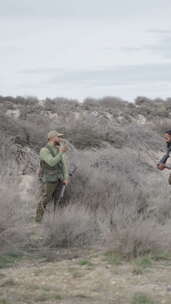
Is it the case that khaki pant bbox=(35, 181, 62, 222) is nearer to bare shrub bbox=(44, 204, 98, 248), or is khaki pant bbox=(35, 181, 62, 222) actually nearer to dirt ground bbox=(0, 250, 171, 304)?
bare shrub bbox=(44, 204, 98, 248)

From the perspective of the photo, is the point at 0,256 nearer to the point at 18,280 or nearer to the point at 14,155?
the point at 18,280

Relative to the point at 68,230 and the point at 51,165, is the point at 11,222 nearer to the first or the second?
the point at 68,230

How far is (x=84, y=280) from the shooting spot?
9219 mm

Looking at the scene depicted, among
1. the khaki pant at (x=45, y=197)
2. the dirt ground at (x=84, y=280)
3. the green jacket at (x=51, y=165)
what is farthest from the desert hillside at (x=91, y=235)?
the green jacket at (x=51, y=165)

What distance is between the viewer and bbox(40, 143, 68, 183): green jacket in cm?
1271

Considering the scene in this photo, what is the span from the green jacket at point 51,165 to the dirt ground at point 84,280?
2076 mm

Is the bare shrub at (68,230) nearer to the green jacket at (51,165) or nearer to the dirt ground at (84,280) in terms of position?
the dirt ground at (84,280)

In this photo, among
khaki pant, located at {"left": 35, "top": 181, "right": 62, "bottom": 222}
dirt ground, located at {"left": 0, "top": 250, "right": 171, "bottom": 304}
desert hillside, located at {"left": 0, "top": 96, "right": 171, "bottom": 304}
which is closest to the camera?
dirt ground, located at {"left": 0, "top": 250, "right": 171, "bottom": 304}

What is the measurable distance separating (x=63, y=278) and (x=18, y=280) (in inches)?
25.0

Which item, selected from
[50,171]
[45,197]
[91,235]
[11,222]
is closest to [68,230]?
[91,235]

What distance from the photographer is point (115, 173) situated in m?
15.1

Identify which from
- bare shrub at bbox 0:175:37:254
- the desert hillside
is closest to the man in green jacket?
the desert hillside

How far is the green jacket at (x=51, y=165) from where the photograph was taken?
1271cm

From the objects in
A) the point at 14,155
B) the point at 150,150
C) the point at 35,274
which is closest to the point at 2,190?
the point at 35,274
